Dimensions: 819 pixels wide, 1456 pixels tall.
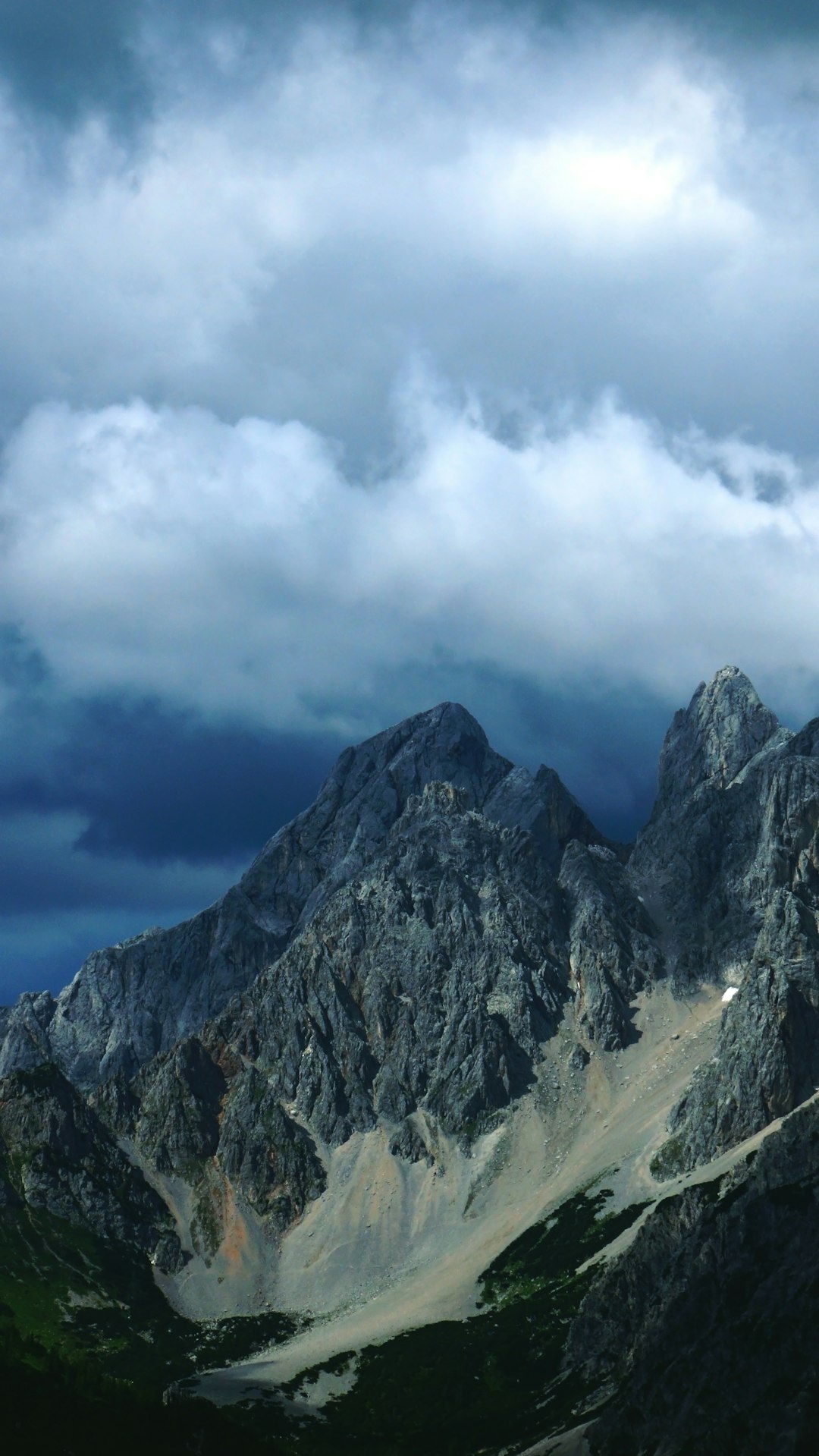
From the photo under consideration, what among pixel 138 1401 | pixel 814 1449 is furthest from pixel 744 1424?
pixel 138 1401

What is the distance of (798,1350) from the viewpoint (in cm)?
18638

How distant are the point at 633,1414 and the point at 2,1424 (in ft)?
285

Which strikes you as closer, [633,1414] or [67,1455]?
[67,1455]

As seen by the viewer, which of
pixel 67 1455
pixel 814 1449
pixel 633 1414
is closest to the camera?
pixel 67 1455

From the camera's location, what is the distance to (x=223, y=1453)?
168 m

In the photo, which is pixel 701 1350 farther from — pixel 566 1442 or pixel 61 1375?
pixel 61 1375

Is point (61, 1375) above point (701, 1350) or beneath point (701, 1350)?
above

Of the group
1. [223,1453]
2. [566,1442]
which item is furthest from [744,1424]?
[223,1453]

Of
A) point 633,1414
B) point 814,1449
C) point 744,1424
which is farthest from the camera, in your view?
point 633,1414

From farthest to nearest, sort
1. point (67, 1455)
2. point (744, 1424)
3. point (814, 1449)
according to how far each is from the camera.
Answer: point (744, 1424) → point (814, 1449) → point (67, 1455)

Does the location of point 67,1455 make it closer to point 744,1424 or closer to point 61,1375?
point 61,1375

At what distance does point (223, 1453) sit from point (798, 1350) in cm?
7648

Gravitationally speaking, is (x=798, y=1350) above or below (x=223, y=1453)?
below

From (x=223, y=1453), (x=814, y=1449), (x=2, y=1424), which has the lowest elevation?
(x=814, y=1449)
